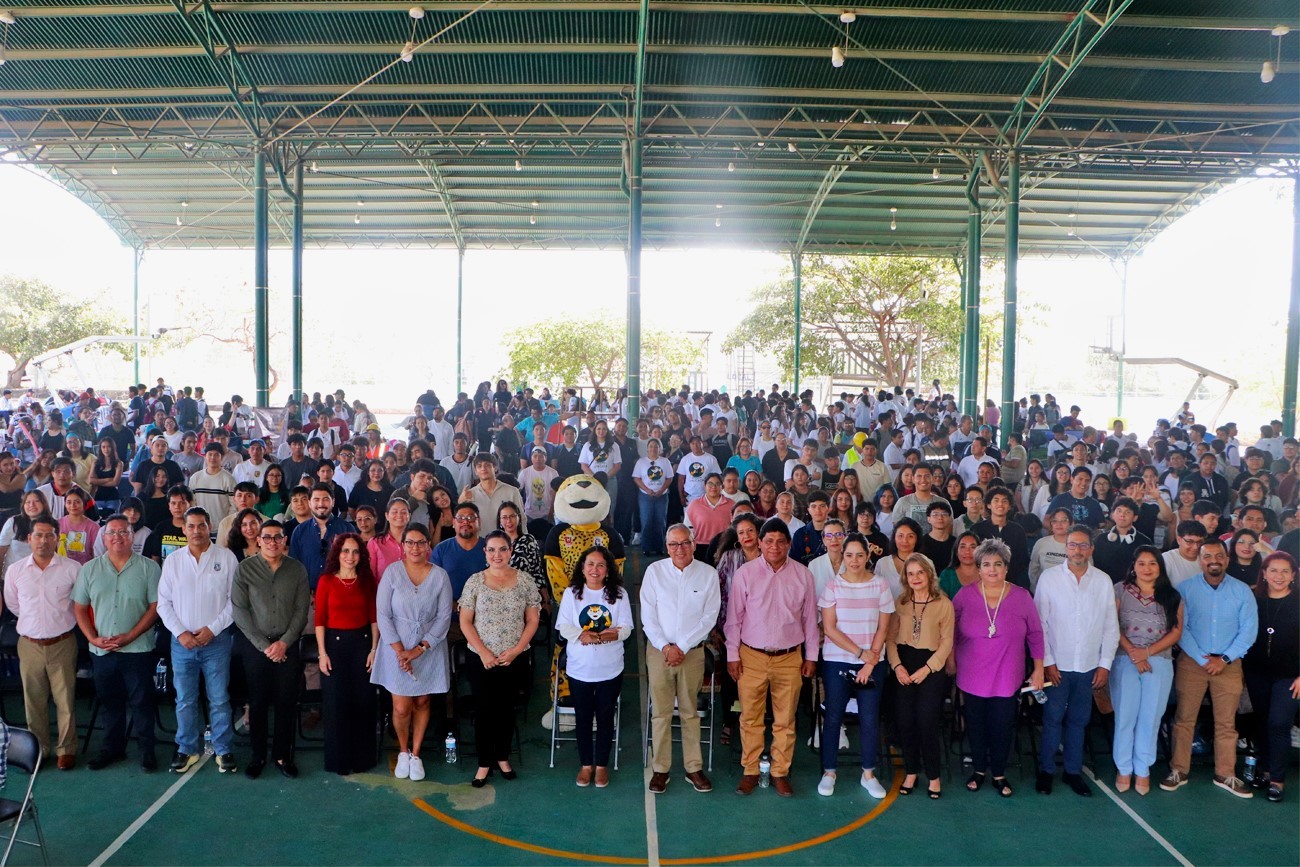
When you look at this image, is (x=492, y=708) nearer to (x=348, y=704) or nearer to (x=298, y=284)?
(x=348, y=704)

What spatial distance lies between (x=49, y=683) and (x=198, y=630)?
3.32ft

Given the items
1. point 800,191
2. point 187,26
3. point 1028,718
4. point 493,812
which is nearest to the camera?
point 493,812

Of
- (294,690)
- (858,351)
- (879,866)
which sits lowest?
(879,866)

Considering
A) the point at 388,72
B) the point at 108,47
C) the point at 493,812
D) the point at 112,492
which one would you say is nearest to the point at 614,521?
the point at 112,492

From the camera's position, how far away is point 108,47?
1420 cm

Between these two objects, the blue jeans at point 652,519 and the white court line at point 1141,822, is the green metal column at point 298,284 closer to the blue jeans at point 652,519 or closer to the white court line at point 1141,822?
the blue jeans at point 652,519

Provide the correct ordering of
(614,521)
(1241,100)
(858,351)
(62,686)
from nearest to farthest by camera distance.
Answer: (62,686), (614,521), (1241,100), (858,351)

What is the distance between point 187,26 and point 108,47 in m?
2.01

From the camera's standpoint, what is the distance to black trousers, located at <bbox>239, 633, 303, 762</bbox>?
5.62 metres

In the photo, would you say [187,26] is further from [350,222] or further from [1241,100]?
[1241,100]

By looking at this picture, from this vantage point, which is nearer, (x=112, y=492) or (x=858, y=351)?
(x=112, y=492)

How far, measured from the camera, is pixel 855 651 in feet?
17.8

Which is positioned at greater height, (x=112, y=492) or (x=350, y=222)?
(x=350, y=222)

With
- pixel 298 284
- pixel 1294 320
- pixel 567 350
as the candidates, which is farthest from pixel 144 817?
pixel 567 350
